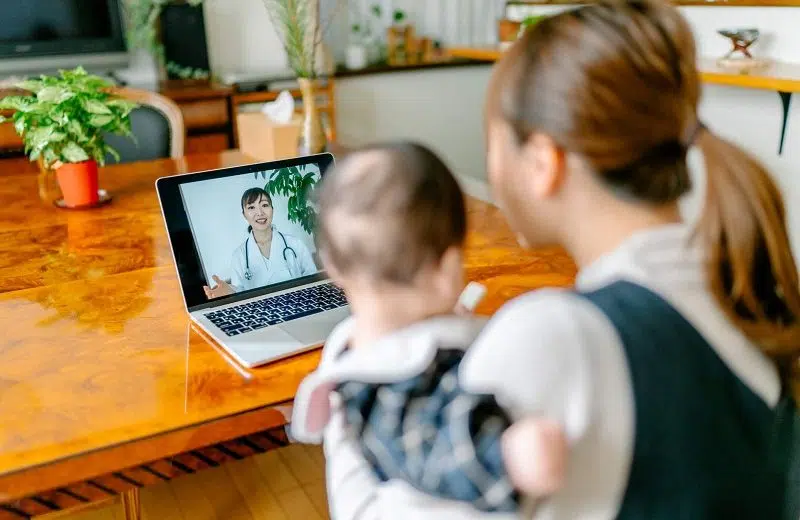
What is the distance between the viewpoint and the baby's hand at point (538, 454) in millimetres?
621

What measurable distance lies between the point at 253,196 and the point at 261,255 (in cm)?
10

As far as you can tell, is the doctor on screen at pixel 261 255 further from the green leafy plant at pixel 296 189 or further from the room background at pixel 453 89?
the room background at pixel 453 89

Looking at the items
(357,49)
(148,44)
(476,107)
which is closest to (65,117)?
(148,44)

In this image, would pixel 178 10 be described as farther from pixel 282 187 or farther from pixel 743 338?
pixel 743 338

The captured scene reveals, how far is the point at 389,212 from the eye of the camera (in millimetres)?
759

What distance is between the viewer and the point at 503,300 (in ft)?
4.27

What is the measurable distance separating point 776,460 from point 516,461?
1.11 feet

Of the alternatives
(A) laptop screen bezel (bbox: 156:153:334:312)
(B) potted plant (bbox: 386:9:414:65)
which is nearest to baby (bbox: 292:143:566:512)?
(A) laptop screen bezel (bbox: 156:153:334:312)

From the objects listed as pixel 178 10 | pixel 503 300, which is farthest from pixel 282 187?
pixel 178 10

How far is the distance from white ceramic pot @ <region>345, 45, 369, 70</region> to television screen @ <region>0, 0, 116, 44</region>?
1.22 metres

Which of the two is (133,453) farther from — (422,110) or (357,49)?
(422,110)

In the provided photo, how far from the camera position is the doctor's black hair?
129 cm

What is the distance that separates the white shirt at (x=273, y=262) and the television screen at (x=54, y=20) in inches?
114

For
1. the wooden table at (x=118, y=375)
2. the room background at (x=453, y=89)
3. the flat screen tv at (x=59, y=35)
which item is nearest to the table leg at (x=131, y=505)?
the wooden table at (x=118, y=375)
